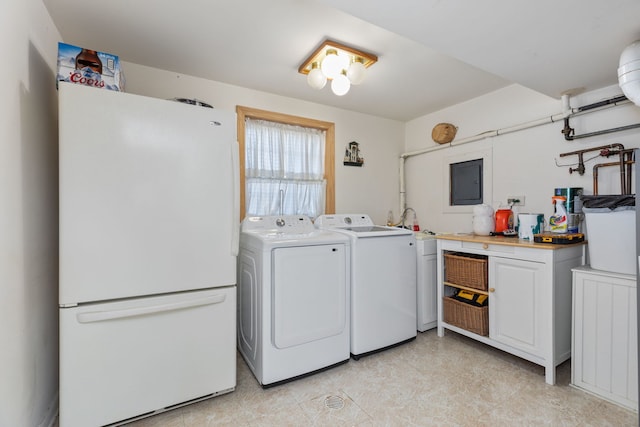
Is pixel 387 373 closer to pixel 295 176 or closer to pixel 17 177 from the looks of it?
pixel 295 176

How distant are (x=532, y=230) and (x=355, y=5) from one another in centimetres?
205

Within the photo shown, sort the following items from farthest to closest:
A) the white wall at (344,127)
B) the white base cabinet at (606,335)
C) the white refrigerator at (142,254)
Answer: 1. the white wall at (344,127)
2. the white base cabinet at (606,335)
3. the white refrigerator at (142,254)

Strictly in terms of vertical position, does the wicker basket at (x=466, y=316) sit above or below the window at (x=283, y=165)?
below

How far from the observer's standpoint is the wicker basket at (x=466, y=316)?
2283 mm

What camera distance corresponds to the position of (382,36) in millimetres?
1917

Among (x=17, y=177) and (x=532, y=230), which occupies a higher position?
(x=17, y=177)

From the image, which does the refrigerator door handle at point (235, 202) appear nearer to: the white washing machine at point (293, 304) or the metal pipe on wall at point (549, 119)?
the white washing machine at point (293, 304)

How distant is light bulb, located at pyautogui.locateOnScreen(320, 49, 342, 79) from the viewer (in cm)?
202

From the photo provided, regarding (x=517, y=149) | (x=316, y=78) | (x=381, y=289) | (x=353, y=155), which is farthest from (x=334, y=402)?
(x=517, y=149)

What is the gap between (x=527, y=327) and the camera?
2018 millimetres

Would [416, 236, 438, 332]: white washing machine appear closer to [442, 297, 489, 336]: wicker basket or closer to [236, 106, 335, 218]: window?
[442, 297, 489, 336]: wicker basket

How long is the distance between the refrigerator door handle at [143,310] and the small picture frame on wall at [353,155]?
218 centimetres

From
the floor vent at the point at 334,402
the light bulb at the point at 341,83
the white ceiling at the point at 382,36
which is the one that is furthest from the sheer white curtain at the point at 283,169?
the floor vent at the point at 334,402

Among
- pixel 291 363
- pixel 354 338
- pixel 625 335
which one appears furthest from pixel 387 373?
pixel 625 335
